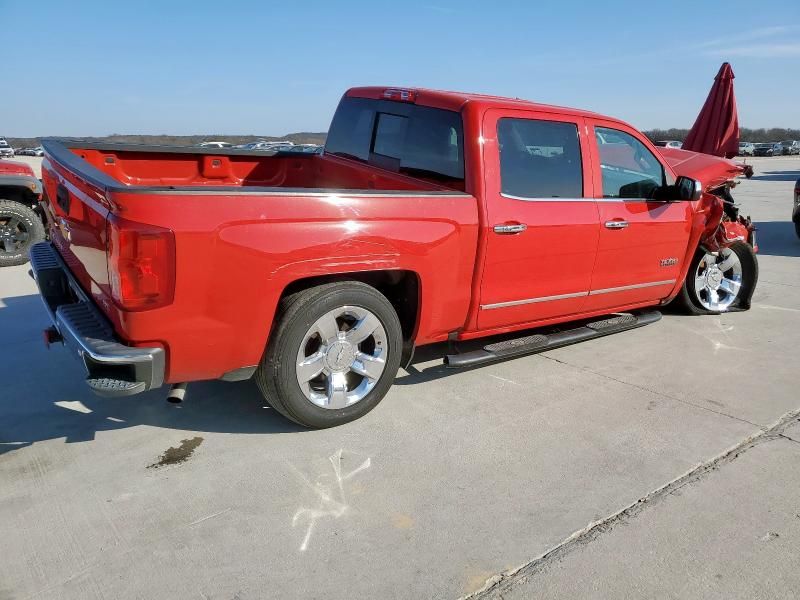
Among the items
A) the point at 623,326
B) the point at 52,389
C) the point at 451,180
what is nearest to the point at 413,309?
the point at 451,180

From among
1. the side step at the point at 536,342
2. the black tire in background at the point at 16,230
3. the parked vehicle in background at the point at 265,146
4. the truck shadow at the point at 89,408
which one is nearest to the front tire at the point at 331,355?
the truck shadow at the point at 89,408

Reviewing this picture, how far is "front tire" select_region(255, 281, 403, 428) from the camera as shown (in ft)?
10.2

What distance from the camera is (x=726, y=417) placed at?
367cm

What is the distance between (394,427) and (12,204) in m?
5.94

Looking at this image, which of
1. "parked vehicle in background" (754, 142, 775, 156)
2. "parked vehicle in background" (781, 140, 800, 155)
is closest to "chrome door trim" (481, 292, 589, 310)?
"parked vehicle in background" (754, 142, 775, 156)

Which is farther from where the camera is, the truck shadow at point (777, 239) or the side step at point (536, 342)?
the truck shadow at point (777, 239)

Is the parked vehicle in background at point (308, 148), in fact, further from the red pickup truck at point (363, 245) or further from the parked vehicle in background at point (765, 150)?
the parked vehicle in background at point (765, 150)

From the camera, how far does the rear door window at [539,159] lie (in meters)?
3.80

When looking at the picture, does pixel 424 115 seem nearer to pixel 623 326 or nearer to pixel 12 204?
pixel 623 326

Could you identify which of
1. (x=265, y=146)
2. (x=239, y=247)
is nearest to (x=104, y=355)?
(x=239, y=247)

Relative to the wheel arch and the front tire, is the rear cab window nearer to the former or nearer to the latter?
the wheel arch

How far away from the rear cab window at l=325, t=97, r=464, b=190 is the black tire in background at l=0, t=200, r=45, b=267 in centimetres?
428

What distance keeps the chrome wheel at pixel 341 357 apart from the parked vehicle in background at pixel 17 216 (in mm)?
5376

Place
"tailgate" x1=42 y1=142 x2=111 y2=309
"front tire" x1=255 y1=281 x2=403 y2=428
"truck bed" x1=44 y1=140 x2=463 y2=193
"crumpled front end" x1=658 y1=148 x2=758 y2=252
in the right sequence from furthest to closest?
"crumpled front end" x1=658 y1=148 x2=758 y2=252 → "truck bed" x1=44 y1=140 x2=463 y2=193 → "front tire" x1=255 y1=281 x2=403 y2=428 → "tailgate" x1=42 y1=142 x2=111 y2=309
